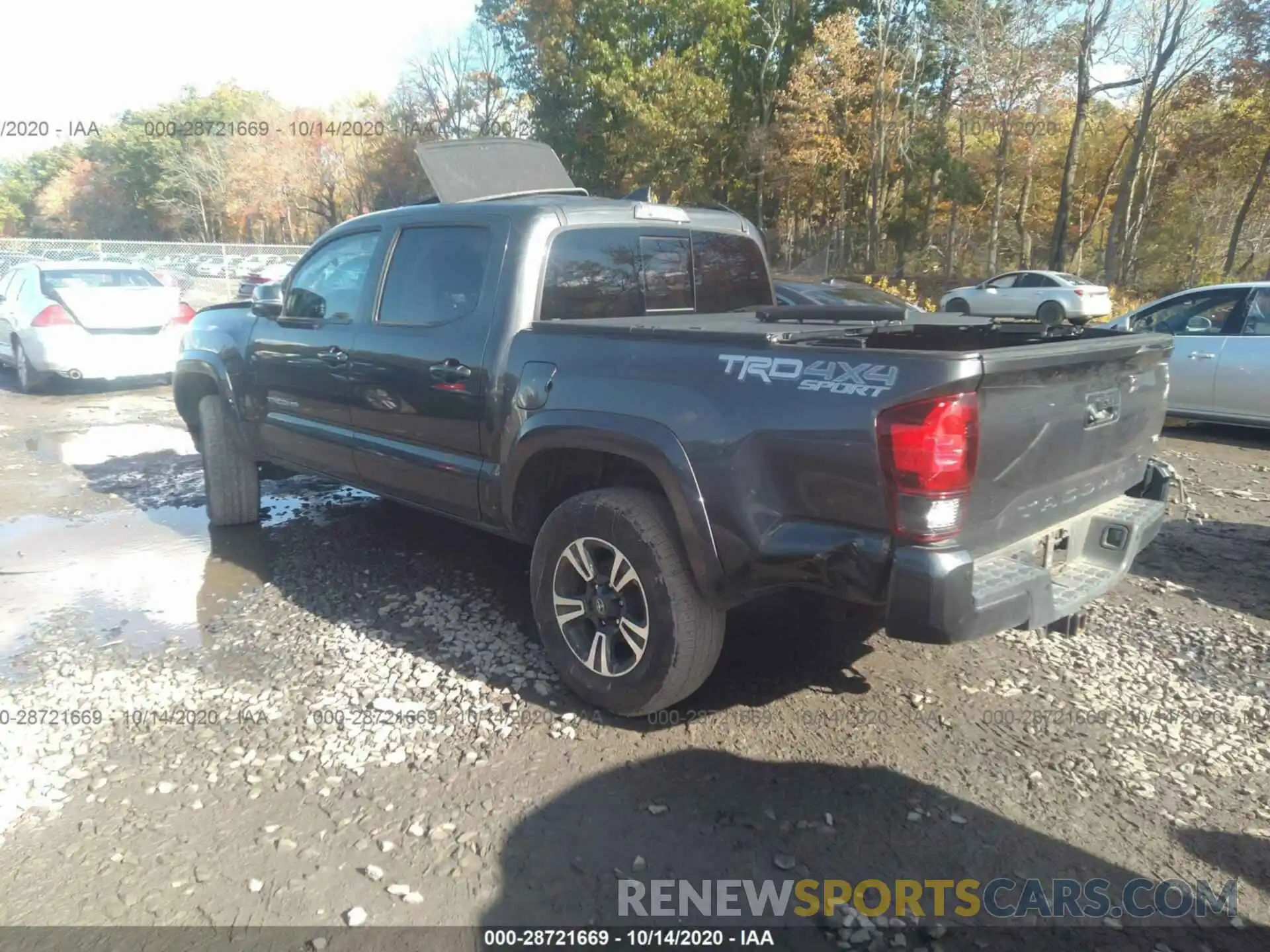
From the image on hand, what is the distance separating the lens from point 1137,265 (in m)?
38.7

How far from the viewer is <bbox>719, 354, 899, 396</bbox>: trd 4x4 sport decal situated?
2527mm

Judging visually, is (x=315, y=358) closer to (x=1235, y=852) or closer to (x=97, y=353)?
(x=1235, y=852)

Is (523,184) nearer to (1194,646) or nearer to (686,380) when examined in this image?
(686,380)

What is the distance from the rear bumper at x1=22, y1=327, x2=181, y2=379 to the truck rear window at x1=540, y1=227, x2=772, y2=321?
335 inches

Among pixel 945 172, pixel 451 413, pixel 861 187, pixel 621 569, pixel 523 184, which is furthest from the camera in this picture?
pixel 861 187

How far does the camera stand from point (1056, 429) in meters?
2.85

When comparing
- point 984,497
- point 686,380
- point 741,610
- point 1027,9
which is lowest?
point 741,610

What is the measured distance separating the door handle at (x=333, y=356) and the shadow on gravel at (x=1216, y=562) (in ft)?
14.5

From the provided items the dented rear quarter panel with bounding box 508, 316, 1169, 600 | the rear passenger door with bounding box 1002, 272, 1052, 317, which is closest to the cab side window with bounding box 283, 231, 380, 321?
the dented rear quarter panel with bounding box 508, 316, 1169, 600

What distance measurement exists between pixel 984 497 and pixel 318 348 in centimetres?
347

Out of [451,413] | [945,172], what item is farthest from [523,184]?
[945,172]

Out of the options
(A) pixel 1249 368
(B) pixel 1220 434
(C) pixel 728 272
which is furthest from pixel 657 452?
(B) pixel 1220 434

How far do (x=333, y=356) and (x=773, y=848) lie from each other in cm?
323

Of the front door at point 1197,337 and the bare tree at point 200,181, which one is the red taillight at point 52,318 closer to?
the front door at point 1197,337
